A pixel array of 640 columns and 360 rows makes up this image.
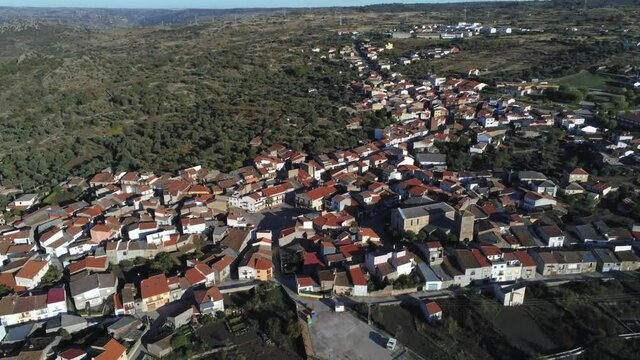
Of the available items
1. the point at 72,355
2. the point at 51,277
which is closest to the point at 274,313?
the point at 72,355

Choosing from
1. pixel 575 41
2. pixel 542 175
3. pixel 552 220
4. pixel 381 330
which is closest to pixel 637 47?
pixel 575 41

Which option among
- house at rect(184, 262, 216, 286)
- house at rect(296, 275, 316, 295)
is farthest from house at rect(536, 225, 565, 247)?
house at rect(184, 262, 216, 286)

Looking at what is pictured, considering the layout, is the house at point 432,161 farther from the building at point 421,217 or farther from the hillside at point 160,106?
the building at point 421,217

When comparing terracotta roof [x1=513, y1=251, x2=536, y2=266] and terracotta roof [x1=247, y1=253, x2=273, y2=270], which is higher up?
terracotta roof [x1=247, y1=253, x2=273, y2=270]

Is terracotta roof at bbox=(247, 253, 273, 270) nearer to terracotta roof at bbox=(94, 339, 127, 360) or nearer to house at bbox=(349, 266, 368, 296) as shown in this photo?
house at bbox=(349, 266, 368, 296)

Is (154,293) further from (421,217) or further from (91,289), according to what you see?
(421,217)

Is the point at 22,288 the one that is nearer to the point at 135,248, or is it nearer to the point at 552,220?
the point at 135,248
